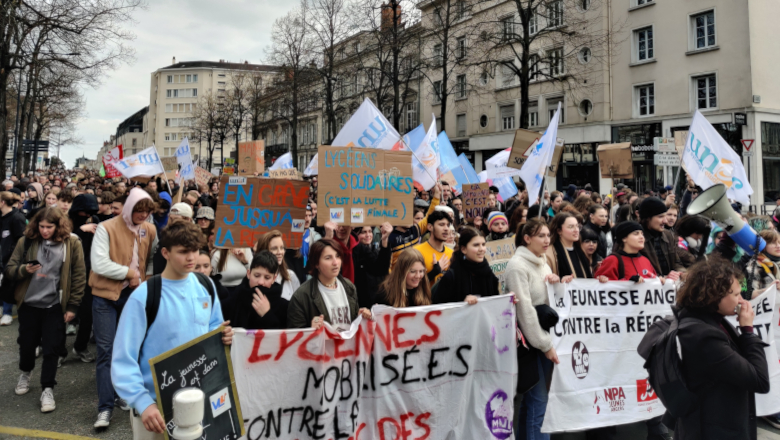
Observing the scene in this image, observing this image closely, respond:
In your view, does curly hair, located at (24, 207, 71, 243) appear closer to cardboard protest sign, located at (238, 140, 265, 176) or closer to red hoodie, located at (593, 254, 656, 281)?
red hoodie, located at (593, 254, 656, 281)

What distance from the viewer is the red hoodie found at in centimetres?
468

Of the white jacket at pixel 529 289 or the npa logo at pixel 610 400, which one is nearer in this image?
the white jacket at pixel 529 289

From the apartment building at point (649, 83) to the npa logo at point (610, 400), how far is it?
19262 millimetres

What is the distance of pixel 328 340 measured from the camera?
12.1 ft

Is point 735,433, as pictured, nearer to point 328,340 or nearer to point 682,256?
point 328,340

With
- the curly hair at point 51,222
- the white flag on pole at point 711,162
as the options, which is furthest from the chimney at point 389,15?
the curly hair at point 51,222

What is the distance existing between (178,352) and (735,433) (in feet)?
9.47

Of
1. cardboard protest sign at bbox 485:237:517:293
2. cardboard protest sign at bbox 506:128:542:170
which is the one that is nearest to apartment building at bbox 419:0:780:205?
cardboard protest sign at bbox 506:128:542:170

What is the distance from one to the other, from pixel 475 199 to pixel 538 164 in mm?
1419

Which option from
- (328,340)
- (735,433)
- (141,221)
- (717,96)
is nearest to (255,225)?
(141,221)

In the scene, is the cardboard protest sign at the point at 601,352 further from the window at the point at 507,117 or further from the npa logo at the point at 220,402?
the window at the point at 507,117

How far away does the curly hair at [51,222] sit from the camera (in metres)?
5.02

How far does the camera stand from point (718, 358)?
2.57 meters

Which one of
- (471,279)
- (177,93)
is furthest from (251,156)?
(177,93)
